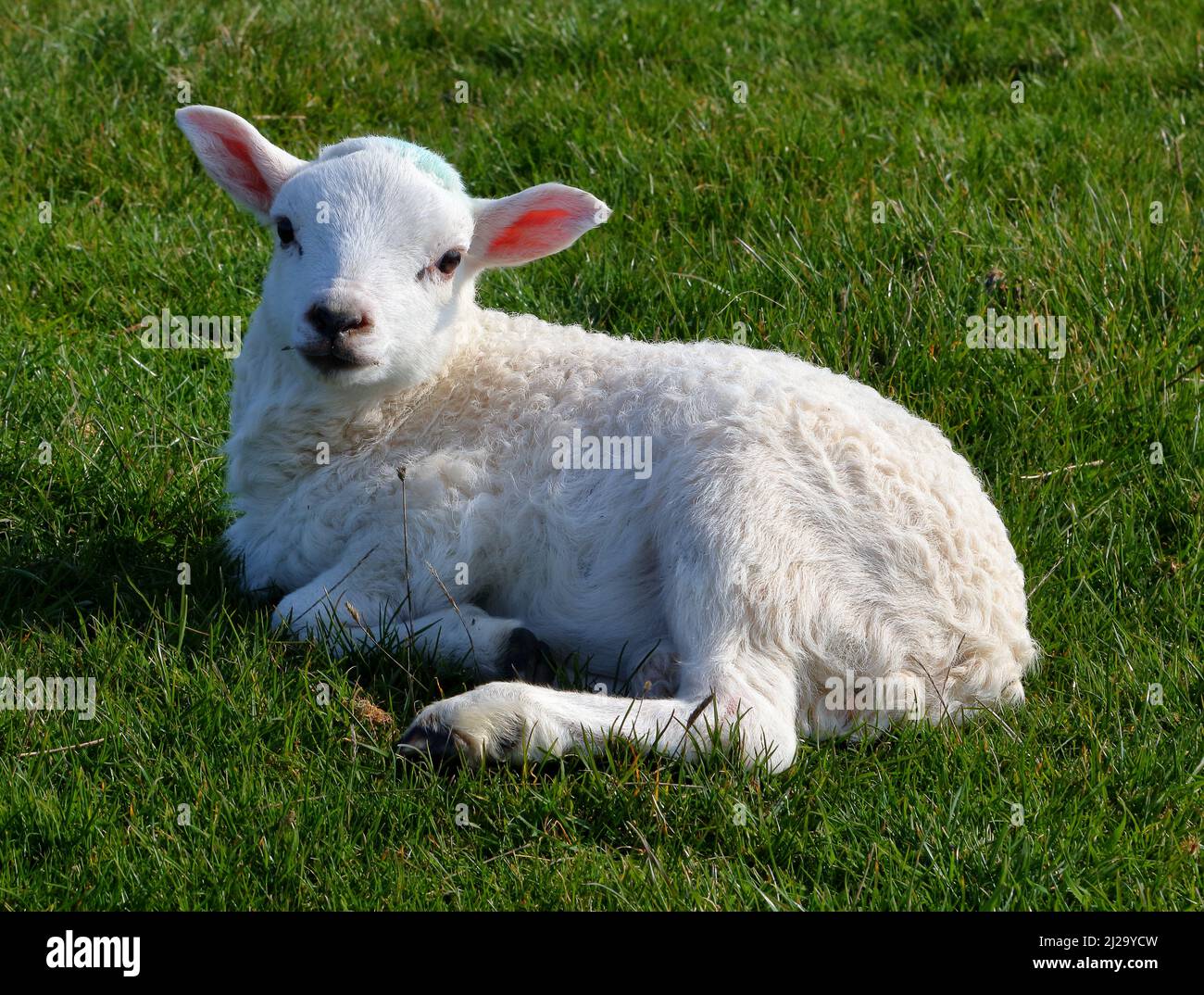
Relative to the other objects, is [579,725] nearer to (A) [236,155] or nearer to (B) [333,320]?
(B) [333,320]

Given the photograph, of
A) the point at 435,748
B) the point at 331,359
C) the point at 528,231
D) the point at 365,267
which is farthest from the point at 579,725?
the point at 528,231

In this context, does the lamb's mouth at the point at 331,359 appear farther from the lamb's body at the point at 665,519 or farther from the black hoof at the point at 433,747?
the black hoof at the point at 433,747

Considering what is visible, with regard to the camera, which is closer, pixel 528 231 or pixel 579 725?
pixel 579 725

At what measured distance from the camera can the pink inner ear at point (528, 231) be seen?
4410 millimetres

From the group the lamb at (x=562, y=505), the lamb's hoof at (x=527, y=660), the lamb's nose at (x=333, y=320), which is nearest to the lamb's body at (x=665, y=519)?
the lamb at (x=562, y=505)

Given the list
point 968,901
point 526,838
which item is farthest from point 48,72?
point 968,901

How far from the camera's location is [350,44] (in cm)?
713

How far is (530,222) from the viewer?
4.43m

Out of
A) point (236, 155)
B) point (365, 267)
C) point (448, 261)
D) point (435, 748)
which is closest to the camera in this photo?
point (435, 748)

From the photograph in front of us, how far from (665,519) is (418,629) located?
731 mm

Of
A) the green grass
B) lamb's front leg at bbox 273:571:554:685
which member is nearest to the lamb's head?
lamb's front leg at bbox 273:571:554:685

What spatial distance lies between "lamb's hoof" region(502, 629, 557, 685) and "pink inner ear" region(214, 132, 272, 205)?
1634mm

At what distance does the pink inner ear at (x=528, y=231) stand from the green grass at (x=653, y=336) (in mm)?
1041

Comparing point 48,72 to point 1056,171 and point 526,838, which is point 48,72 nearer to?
point 1056,171
